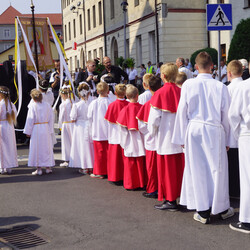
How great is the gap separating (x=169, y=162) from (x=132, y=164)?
4.49 ft

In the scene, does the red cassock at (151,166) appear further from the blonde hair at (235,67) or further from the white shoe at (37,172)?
the white shoe at (37,172)

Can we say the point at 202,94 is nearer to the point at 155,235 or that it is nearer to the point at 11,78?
the point at 155,235

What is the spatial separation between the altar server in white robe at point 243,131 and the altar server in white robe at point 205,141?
296mm

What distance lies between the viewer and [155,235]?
5426 millimetres

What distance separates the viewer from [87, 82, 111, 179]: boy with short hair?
9031 millimetres

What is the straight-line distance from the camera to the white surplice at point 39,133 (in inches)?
376

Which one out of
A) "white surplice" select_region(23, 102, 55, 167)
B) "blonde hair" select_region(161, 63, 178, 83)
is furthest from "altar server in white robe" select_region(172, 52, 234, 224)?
"white surplice" select_region(23, 102, 55, 167)

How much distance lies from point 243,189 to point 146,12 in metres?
28.8

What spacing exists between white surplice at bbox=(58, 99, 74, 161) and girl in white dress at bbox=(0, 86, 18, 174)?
1147 millimetres

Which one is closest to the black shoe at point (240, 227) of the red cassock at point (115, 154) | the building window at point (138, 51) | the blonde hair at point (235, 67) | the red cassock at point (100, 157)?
the blonde hair at point (235, 67)

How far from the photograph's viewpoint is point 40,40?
1505 centimetres

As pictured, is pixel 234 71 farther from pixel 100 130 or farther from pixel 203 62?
pixel 100 130

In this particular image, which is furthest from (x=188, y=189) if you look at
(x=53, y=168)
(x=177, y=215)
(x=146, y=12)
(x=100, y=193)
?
(x=146, y=12)

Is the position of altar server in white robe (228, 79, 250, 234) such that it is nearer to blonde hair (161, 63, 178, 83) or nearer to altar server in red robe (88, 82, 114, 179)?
blonde hair (161, 63, 178, 83)
